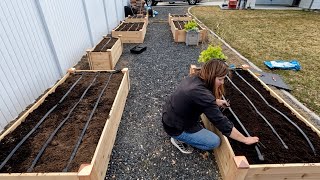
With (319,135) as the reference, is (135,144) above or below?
below

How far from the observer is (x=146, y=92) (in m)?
4.62

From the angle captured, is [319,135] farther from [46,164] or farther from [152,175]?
[46,164]

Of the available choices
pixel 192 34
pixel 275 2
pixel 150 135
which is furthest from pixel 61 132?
pixel 275 2

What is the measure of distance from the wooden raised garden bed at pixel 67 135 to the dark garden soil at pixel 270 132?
179cm

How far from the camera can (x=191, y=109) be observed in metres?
2.41

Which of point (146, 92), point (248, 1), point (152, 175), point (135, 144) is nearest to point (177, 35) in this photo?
point (146, 92)

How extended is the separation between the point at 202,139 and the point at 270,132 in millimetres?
972

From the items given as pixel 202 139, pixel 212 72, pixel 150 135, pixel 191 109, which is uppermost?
pixel 212 72

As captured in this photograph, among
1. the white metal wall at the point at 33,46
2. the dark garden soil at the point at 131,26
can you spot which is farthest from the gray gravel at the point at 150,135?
the dark garden soil at the point at 131,26

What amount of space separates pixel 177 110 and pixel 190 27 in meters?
5.55

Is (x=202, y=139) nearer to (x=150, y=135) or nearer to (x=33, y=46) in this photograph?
(x=150, y=135)

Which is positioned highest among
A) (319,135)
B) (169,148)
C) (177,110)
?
(177,110)

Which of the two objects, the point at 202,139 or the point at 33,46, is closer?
the point at 202,139

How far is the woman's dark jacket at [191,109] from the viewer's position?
2217mm
